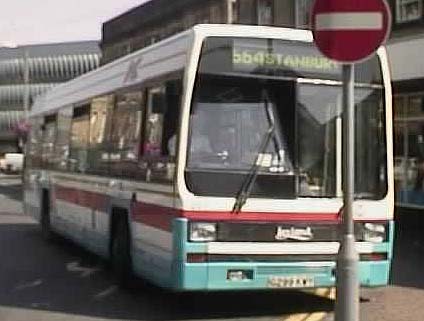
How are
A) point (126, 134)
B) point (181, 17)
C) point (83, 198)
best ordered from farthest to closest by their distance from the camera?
point (181, 17) < point (83, 198) < point (126, 134)

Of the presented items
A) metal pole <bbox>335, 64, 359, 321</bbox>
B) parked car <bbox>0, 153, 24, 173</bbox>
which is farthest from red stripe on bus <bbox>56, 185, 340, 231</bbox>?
parked car <bbox>0, 153, 24, 173</bbox>

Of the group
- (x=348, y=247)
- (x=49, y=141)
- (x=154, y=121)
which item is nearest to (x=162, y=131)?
(x=154, y=121)

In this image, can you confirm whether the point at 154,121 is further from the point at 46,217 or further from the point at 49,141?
the point at 46,217

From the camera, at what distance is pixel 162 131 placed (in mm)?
10516

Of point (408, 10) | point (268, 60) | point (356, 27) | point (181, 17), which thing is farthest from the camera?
point (181, 17)

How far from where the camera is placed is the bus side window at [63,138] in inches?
640

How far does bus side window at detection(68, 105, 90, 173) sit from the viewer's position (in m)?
14.6

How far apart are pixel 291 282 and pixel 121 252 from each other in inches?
110

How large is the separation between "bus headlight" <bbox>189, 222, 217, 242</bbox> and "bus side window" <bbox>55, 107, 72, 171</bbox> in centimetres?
668

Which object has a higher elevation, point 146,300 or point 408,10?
point 408,10

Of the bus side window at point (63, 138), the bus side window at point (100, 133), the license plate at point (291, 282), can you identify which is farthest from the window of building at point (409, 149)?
the license plate at point (291, 282)

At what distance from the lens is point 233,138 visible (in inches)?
396

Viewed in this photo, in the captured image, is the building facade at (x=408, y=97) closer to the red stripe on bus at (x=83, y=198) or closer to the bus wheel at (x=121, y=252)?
the red stripe on bus at (x=83, y=198)

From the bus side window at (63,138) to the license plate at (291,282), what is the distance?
22.5 ft
